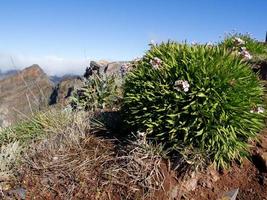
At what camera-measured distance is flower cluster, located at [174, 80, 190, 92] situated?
684 centimetres

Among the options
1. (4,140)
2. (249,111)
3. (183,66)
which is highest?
(183,66)

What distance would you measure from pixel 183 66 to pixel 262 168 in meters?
1.80

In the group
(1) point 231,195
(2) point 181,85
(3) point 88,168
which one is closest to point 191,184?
(1) point 231,195

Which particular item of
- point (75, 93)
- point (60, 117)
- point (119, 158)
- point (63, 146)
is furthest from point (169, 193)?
point (75, 93)

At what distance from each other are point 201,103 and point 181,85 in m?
0.37

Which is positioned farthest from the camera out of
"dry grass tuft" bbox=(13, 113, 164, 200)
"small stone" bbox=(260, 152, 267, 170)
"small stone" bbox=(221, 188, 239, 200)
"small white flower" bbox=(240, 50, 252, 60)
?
"small white flower" bbox=(240, 50, 252, 60)

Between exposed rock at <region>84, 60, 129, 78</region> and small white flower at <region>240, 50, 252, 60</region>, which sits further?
exposed rock at <region>84, 60, 129, 78</region>

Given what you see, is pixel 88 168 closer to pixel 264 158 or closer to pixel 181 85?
pixel 181 85

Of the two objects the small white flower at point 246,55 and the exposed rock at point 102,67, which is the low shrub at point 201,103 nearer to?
the small white flower at point 246,55

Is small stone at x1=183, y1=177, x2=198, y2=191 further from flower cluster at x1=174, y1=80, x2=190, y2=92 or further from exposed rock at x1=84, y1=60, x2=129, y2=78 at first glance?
exposed rock at x1=84, y1=60, x2=129, y2=78

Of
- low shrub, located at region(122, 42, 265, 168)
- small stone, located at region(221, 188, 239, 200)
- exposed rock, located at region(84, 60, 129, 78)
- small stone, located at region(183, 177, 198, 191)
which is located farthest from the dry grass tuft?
exposed rock, located at region(84, 60, 129, 78)

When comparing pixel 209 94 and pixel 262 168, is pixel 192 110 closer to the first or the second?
pixel 209 94

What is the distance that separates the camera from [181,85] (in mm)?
6957

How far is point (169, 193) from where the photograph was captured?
22.3ft
